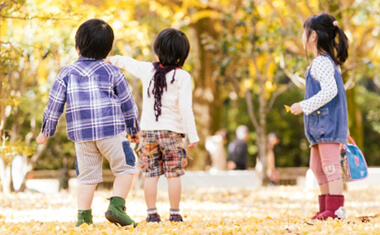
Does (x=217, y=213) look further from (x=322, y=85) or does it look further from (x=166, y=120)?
(x=322, y=85)

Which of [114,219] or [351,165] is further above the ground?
[351,165]

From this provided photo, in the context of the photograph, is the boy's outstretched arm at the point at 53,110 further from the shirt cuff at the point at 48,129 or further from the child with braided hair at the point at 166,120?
the child with braided hair at the point at 166,120

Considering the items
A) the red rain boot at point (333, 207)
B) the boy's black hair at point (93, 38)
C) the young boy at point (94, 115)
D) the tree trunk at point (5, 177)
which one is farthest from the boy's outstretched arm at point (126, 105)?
the tree trunk at point (5, 177)

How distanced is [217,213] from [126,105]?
1.98 metres

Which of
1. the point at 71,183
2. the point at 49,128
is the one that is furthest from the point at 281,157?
the point at 49,128

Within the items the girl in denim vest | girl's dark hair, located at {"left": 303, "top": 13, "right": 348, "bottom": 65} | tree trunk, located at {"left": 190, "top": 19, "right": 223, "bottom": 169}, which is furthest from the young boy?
tree trunk, located at {"left": 190, "top": 19, "right": 223, "bottom": 169}

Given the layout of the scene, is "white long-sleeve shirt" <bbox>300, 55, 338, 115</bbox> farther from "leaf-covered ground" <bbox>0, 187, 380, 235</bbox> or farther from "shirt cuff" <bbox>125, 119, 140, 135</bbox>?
"shirt cuff" <bbox>125, 119, 140, 135</bbox>

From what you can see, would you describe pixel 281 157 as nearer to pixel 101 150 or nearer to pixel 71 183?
pixel 71 183

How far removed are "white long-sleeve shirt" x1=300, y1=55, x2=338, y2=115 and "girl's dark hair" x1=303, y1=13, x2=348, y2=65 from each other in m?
0.18

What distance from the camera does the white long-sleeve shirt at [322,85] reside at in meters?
4.38

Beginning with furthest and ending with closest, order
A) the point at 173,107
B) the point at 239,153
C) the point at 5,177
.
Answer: the point at 239,153
the point at 5,177
the point at 173,107

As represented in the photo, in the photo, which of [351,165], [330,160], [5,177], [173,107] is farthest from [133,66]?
[5,177]

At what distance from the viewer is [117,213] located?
389cm

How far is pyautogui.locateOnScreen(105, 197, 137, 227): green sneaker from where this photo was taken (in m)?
3.88
